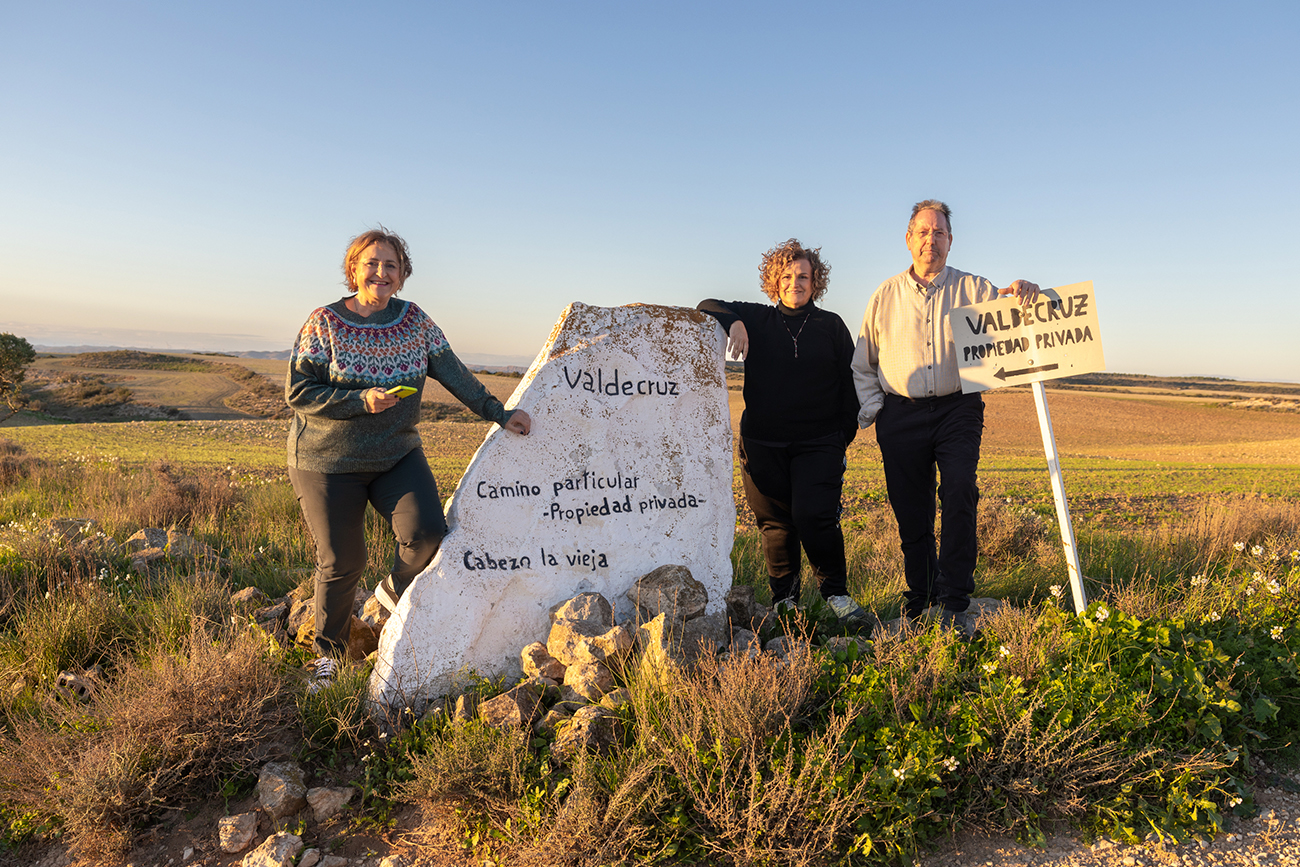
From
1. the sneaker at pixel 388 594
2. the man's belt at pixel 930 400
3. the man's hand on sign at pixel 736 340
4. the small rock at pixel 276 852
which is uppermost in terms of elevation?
the man's hand on sign at pixel 736 340

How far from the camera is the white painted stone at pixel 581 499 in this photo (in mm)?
4113

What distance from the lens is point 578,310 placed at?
451 cm

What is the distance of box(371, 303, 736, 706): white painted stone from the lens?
4113 millimetres

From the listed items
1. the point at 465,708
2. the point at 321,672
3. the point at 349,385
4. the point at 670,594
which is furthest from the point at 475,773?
the point at 349,385

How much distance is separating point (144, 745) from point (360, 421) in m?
1.76

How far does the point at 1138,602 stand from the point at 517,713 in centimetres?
381

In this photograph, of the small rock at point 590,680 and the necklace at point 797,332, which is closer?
the small rock at point 590,680

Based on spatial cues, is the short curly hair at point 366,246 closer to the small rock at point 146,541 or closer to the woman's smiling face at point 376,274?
the woman's smiling face at point 376,274

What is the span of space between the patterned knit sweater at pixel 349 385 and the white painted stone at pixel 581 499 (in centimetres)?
54

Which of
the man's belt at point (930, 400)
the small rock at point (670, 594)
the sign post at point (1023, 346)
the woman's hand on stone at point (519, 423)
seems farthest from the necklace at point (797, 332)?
the woman's hand on stone at point (519, 423)

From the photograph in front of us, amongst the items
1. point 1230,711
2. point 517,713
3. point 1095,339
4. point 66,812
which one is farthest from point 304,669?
point 1095,339

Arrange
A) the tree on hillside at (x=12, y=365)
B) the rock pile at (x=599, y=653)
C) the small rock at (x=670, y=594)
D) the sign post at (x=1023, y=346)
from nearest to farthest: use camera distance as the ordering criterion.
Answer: the rock pile at (x=599, y=653) < the small rock at (x=670, y=594) < the sign post at (x=1023, y=346) < the tree on hillside at (x=12, y=365)

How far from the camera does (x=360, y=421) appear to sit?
154 inches

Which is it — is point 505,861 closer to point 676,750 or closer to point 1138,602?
point 676,750
